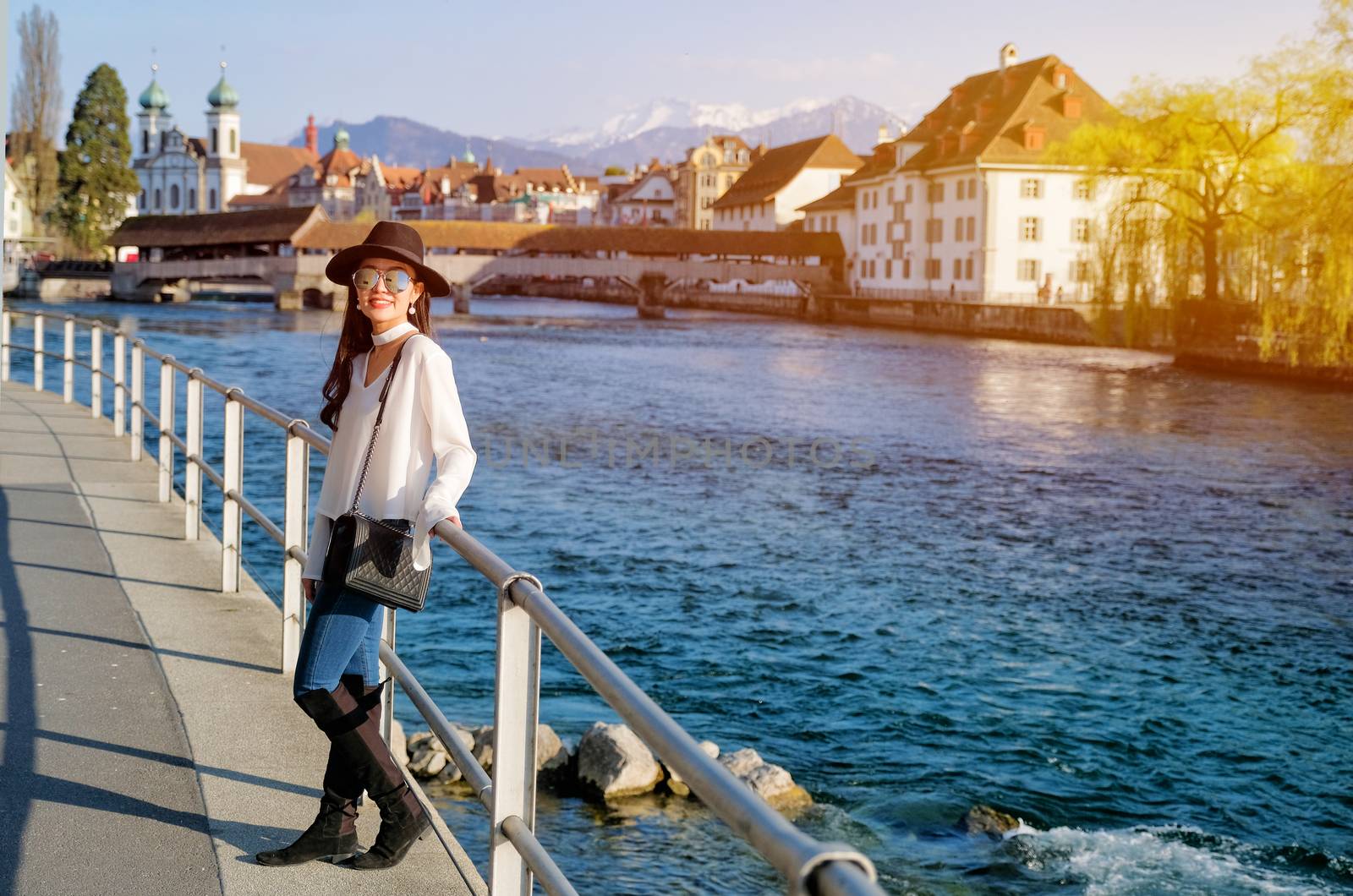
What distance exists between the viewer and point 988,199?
61656 millimetres

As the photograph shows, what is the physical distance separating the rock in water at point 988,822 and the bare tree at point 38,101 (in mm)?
72665

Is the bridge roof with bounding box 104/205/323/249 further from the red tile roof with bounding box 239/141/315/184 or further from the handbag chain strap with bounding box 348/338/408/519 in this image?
the red tile roof with bounding box 239/141/315/184

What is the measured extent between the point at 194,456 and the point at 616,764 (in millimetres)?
2407

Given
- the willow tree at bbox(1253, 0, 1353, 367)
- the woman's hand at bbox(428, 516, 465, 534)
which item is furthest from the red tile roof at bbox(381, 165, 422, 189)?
the woman's hand at bbox(428, 516, 465, 534)

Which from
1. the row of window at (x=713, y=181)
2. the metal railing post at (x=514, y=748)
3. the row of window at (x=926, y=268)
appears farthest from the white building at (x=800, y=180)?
the metal railing post at (x=514, y=748)

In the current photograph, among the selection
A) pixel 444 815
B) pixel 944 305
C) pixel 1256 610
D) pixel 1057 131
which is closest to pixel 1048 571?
pixel 1256 610

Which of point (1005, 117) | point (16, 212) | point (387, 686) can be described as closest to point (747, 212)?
point (1005, 117)

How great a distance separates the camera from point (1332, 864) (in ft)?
24.7

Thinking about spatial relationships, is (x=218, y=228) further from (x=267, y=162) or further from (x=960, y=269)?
(x=267, y=162)

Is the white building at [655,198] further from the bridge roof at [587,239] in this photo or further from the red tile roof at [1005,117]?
the red tile roof at [1005,117]

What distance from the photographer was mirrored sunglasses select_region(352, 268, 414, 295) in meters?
3.44

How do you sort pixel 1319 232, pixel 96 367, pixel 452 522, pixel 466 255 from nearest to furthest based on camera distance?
1. pixel 452 522
2. pixel 96 367
3. pixel 1319 232
4. pixel 466 255

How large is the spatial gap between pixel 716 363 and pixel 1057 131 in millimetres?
28631

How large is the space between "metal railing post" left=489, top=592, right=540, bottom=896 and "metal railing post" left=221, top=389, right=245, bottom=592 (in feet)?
10.3
